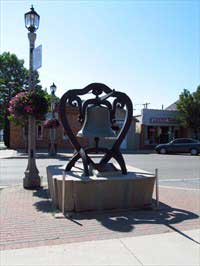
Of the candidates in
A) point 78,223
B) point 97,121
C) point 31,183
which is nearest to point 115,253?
point 78,223

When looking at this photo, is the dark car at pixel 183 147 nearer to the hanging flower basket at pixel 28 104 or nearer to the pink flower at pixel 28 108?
the hanging flower basket at pixel 28 104

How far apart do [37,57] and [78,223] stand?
17.1ft

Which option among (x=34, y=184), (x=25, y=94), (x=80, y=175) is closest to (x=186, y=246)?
(x=80, y=175)

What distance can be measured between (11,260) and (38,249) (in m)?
0.44

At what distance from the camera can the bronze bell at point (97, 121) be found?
23.5 feet

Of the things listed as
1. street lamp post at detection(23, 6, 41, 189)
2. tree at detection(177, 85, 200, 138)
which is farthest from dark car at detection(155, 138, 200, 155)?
street lamp post at detection(23, 6, 41, 189)

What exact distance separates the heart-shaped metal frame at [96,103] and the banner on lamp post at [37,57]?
192cm

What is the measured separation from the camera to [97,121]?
7.24 m

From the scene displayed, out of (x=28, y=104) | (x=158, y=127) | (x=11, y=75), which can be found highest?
(x=11, y=75)

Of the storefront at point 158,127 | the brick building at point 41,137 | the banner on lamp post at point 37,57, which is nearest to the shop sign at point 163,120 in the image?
the storefront at point 158,127

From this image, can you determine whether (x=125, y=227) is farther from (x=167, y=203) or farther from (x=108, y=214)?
(x=167, y=203)

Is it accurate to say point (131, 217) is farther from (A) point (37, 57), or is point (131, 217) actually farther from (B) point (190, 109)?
(B) point (190, 109)

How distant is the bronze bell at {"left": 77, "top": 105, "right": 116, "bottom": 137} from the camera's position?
23.5 feet

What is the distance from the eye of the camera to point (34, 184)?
28.3 ft
